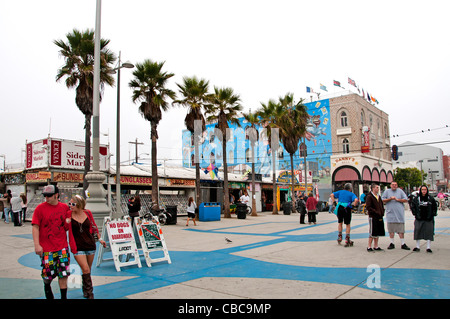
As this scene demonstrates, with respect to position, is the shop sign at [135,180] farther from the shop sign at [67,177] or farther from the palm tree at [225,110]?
the palm tree at [225,110]

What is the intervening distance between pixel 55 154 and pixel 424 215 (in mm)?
18216

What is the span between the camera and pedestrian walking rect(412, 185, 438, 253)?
857 cm

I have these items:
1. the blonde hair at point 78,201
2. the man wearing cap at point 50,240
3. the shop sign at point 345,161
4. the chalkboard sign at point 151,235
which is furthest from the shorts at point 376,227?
the shop sign at point 345,161

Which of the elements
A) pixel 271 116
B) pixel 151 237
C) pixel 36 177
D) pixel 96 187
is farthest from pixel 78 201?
pixel 271 116

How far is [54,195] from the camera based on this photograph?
182 inches

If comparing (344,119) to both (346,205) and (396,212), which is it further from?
(396,212)

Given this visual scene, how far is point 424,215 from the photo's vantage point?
28.3 feet

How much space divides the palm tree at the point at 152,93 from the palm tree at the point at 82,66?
229cm

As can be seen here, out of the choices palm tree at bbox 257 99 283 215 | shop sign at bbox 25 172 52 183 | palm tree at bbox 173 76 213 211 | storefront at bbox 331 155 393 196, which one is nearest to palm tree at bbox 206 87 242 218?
palm tree at bbox 173 76 213 211

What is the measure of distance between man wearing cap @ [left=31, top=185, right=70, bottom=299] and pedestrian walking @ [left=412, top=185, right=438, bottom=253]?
26.8 ft

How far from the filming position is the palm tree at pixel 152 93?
19.3 meters
